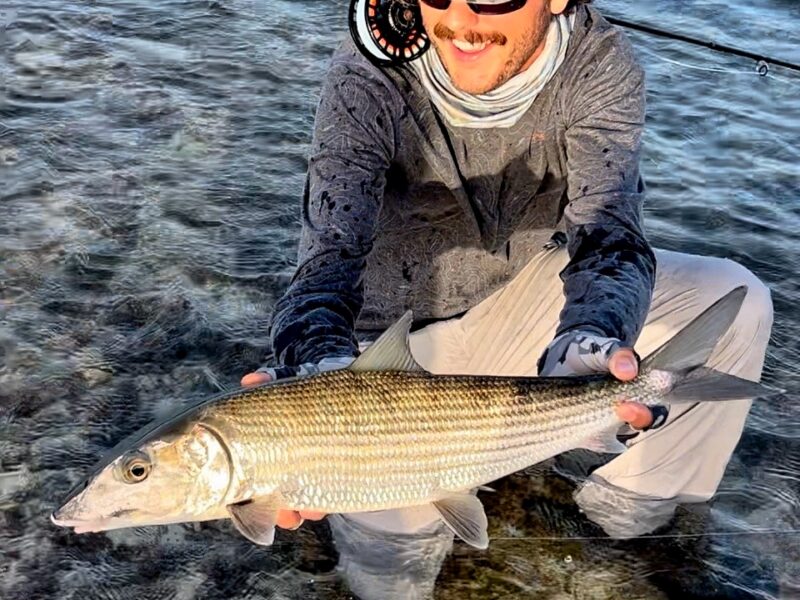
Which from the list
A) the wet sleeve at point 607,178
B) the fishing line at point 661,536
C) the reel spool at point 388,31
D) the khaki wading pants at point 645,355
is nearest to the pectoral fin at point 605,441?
the wet sleeve at point 607,178

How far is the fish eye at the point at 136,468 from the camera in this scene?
281cm

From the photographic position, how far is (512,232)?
13.7 feet

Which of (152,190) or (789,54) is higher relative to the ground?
(789,54)

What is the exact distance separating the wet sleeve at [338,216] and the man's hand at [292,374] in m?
0.10

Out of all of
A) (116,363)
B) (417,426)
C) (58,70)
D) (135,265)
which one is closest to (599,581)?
(417,426)

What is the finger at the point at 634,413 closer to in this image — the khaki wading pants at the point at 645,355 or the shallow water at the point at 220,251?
the khaki wading pants at the point at 645,355

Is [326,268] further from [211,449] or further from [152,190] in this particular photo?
[152,190]

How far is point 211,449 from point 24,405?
230 cm

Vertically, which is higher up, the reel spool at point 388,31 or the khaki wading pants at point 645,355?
the reel spool at point 388,31

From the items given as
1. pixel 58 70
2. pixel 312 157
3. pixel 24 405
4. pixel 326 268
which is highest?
pixel 312 157

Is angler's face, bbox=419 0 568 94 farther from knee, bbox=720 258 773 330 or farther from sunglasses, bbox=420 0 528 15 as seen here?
knee, bbox=720 258 773 330

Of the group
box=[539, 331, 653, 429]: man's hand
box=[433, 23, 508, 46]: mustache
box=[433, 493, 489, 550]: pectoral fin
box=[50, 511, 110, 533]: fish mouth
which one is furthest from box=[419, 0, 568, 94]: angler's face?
box=[50, 511, 110, 533]: fish mouth

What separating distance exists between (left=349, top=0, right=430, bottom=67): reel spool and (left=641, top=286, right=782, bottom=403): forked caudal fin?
144cm

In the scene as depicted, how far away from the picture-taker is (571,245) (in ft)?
12.8
